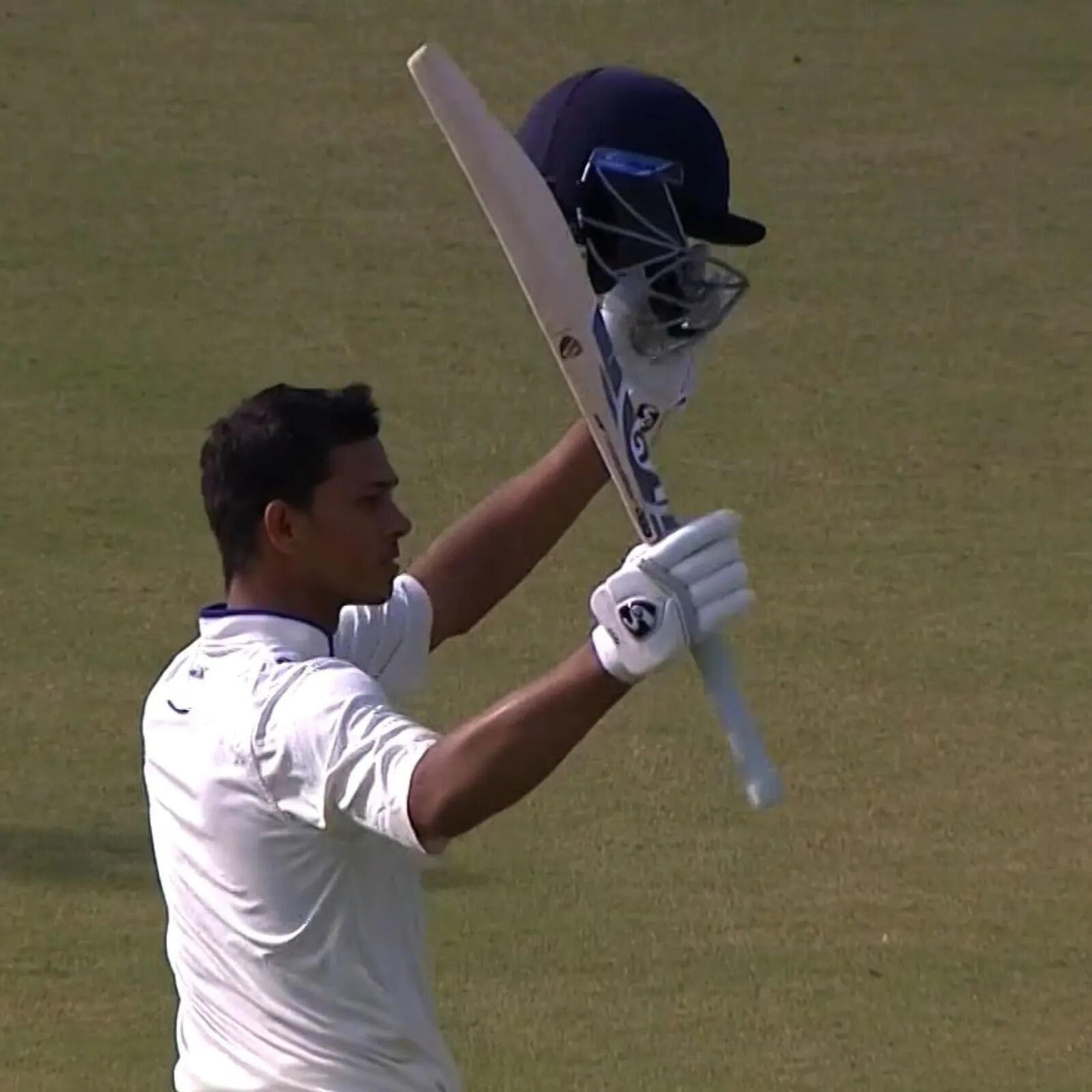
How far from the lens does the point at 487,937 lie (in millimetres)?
6930

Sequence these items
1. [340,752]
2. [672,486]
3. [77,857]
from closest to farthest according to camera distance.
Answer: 1. [340,752]
2. [77,857]
3. [672,486]

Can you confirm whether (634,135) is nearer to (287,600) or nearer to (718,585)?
(287,600)

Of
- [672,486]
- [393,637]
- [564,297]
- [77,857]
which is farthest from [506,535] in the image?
[672,486]

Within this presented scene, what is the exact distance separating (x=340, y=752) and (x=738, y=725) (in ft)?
1.61

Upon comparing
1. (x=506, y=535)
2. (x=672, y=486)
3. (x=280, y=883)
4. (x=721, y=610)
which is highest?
(x=721, y=610)

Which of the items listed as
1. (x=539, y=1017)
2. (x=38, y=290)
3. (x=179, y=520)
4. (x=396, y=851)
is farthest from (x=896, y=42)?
(x=396, y=851)

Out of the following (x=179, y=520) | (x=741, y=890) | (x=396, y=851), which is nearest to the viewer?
(x=396, y=851)

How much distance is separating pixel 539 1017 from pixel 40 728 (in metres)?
2.27

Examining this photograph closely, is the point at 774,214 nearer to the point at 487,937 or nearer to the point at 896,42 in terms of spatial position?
the point at 896,42

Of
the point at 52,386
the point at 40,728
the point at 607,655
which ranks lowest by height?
the point at 52,386

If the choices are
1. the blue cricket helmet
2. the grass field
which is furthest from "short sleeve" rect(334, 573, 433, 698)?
the grass field

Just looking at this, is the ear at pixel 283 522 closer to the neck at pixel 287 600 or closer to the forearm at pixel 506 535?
the neck at pixel 287 600

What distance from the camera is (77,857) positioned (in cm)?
739

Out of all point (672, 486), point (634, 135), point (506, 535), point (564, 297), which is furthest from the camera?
point (672, 486)
